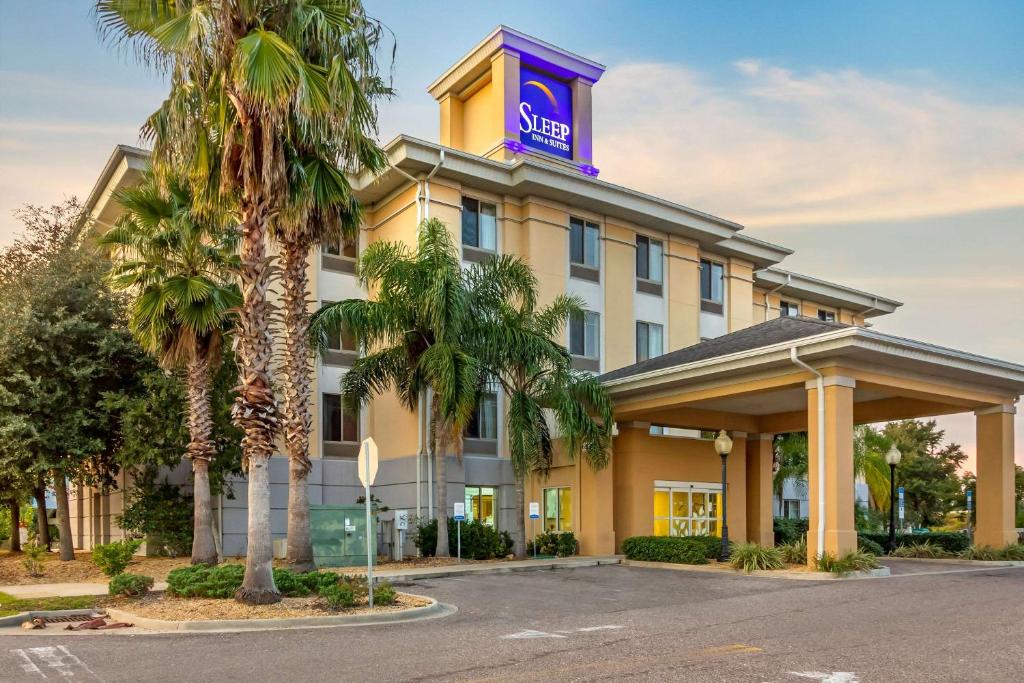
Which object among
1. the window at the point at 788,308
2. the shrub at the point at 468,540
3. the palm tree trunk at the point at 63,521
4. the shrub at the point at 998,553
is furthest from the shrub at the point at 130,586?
the window at the point at 788,308

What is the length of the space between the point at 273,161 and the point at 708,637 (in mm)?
10095

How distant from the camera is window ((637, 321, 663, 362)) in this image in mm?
33625

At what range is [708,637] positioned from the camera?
11.7 m

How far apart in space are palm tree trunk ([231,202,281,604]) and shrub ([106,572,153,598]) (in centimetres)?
199

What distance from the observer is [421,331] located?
24406mm

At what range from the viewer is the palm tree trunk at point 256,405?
1480 centimetres

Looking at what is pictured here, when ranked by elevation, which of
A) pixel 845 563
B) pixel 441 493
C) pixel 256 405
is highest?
pixel 256 405

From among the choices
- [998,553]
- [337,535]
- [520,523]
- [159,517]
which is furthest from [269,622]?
[998,553]

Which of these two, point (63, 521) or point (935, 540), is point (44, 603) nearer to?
point (63, 521)

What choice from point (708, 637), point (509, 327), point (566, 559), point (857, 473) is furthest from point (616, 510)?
point (708, 637)

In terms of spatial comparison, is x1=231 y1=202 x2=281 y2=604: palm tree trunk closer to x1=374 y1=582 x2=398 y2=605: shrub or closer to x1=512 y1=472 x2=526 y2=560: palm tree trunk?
x1=374 y1=582 x2=398 y2=605: shrub

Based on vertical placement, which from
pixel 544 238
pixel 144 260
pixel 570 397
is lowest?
pixel 570 397

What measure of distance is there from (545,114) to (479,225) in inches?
257

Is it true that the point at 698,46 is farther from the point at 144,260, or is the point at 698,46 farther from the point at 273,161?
the point at 144,260
